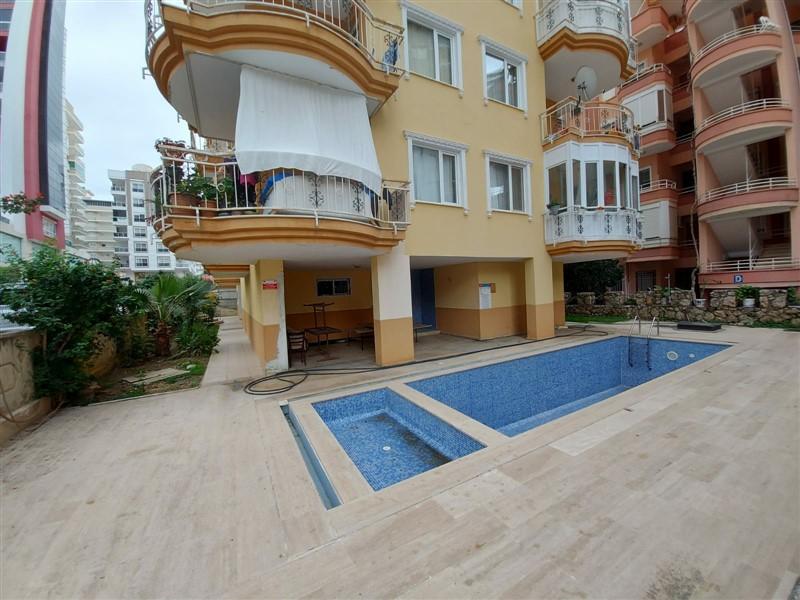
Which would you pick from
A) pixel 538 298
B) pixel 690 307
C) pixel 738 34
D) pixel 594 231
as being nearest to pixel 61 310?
pixel 538 298

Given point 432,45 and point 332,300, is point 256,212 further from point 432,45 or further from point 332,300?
point 432,45

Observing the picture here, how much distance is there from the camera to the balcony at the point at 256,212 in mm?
5859

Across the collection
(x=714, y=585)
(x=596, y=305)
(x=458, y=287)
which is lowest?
(x=714, y=585)

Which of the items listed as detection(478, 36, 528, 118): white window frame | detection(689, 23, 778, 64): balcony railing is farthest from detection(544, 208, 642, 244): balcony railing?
detection(689, 23, 778, 64): balcony railing

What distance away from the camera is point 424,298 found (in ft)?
50.1

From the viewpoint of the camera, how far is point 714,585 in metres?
2.22

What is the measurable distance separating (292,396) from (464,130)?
28.0 feet

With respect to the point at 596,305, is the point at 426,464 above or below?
below

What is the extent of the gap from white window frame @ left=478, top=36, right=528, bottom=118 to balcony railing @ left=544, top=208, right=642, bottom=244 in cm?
374

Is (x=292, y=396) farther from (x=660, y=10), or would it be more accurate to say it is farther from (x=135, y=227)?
(x=135, y=227)

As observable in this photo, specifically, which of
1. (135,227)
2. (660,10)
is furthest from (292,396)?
(135,227)

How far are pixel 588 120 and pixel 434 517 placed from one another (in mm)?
12846

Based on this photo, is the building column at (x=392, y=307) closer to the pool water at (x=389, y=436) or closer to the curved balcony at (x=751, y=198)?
the pool water at (x=389, y=436)

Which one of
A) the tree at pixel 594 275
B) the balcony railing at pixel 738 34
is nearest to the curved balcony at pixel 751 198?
the tree at pixel 594 275
